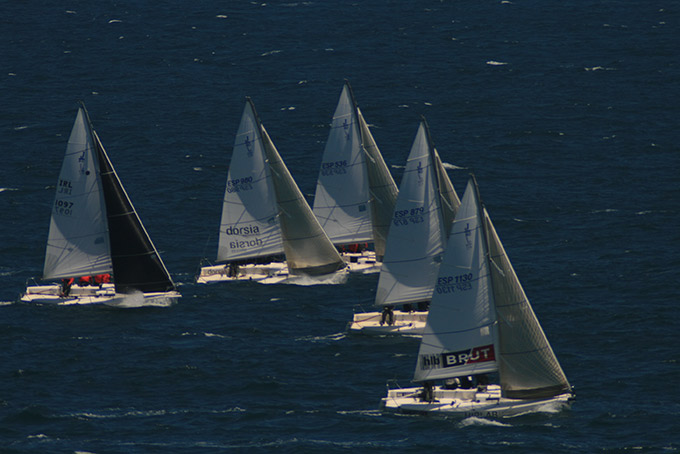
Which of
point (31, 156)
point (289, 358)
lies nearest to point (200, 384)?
point (289, 358)

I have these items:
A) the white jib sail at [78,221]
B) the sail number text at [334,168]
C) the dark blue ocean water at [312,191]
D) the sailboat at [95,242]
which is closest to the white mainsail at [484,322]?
the dark blue ocean water at [312,191]

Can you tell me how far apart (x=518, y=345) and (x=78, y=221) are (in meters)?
39.2

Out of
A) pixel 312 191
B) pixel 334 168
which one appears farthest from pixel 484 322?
pixel 312 191

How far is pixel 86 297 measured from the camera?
10306cm

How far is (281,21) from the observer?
18875 cm

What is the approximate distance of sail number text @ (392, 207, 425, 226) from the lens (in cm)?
8975

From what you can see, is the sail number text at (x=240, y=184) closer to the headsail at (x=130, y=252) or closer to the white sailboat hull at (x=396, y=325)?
the headsail at (x=130, y=252)

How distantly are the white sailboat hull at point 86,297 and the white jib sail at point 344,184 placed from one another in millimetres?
14354

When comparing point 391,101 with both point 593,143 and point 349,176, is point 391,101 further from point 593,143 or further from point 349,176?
point 349,176

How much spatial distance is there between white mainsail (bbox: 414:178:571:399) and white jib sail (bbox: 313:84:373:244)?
29.7 meters

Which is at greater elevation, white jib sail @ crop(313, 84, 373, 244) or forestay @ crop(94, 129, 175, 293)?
white jib sail @ crop(313, 84, 373, 244)

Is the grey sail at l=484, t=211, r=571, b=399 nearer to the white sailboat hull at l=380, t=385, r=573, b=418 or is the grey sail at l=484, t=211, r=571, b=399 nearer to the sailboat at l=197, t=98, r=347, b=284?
the white sailboat hull at l=380, t=385, r=573, b=418

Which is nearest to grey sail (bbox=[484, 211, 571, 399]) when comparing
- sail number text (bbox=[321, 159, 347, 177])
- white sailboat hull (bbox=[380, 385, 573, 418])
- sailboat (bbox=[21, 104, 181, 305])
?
white sailboat hull (bbox=[380, 385, 573, 418])

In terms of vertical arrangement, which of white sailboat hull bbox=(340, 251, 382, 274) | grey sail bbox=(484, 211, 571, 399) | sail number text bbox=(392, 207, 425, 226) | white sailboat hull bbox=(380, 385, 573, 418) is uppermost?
sail number text bbox=(392, 207, 425, 226)
